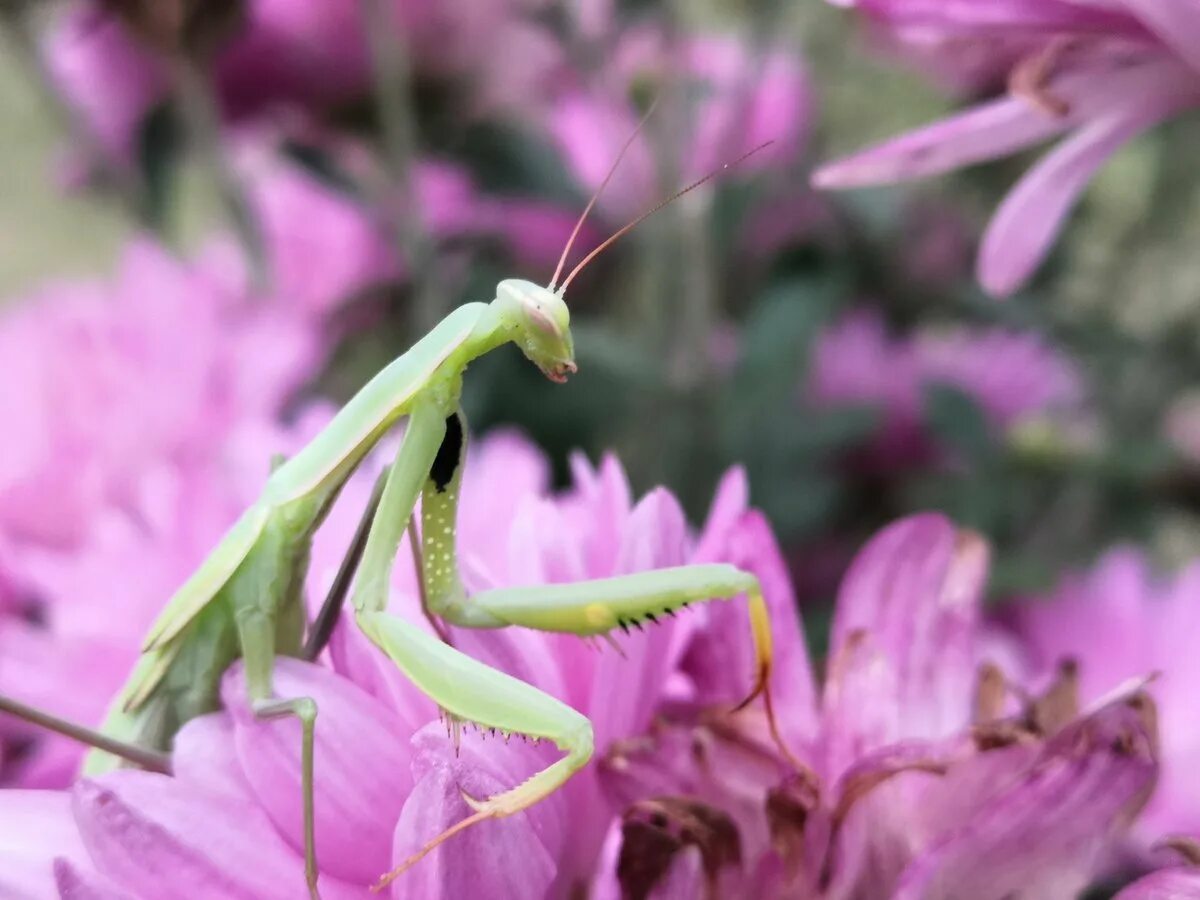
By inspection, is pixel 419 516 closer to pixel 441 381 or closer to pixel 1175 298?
pixel 441 381

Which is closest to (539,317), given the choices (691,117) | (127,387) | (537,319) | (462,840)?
(537,319)

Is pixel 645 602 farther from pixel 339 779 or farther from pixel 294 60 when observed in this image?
pixel 294 60

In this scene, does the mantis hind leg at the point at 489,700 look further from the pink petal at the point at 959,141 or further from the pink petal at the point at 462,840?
the pink petal at the point at 959,141

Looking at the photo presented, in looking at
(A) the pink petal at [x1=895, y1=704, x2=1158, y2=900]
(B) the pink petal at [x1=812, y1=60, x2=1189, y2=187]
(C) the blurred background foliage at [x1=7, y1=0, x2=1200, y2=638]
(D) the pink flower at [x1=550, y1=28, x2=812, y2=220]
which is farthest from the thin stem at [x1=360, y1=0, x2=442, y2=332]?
(A) the pink petal at [x1=895, y1=704, x2=1158, y2=900]

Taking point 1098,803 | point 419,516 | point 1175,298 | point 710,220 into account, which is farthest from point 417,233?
point 1175,298

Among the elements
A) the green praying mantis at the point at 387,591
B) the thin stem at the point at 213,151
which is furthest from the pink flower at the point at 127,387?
the green praying mantis at the point at 387,591

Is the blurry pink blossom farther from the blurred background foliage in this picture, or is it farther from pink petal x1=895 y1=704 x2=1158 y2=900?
pink petal x1=895 y1=704 x2=1158 y2=900
